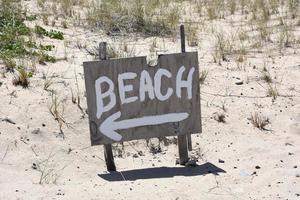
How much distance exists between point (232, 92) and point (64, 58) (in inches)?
83.0

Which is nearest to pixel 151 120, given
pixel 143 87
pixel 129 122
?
pixel 129 122

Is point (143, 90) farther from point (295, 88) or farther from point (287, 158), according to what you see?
point (295, 88)

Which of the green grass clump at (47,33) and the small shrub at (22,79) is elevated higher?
the green grass clump at (47,33)

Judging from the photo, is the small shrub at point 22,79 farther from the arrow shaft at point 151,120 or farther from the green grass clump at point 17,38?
the arrow shaft at point 151,120

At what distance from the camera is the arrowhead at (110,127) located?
5219 millimetres

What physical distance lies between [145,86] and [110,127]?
479mm

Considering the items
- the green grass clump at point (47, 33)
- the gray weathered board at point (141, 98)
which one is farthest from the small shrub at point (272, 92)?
the green grass clump at point (47, 33)

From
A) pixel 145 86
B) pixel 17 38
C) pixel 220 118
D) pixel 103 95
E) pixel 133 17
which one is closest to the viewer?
pixel 103 95

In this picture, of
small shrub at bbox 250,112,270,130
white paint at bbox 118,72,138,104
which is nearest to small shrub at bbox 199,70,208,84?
small shrub at bbox 250,112,270,130

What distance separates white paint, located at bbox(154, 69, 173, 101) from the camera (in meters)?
5.28

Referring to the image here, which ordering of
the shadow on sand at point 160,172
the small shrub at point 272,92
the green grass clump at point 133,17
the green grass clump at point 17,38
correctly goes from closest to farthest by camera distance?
the shadow on sand at point 160,172 < the small shrub at point 272,92 < the green grass clump at point 17,38 < the green grass clump at point 133,17

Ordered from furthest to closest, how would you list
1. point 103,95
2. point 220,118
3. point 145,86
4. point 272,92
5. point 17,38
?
point 17,38 < point 272,92 < point 220,118 < point 145,86 < point 103,95

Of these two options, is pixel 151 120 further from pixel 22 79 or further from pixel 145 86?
pixel 22 79

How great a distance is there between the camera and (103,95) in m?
5.17
